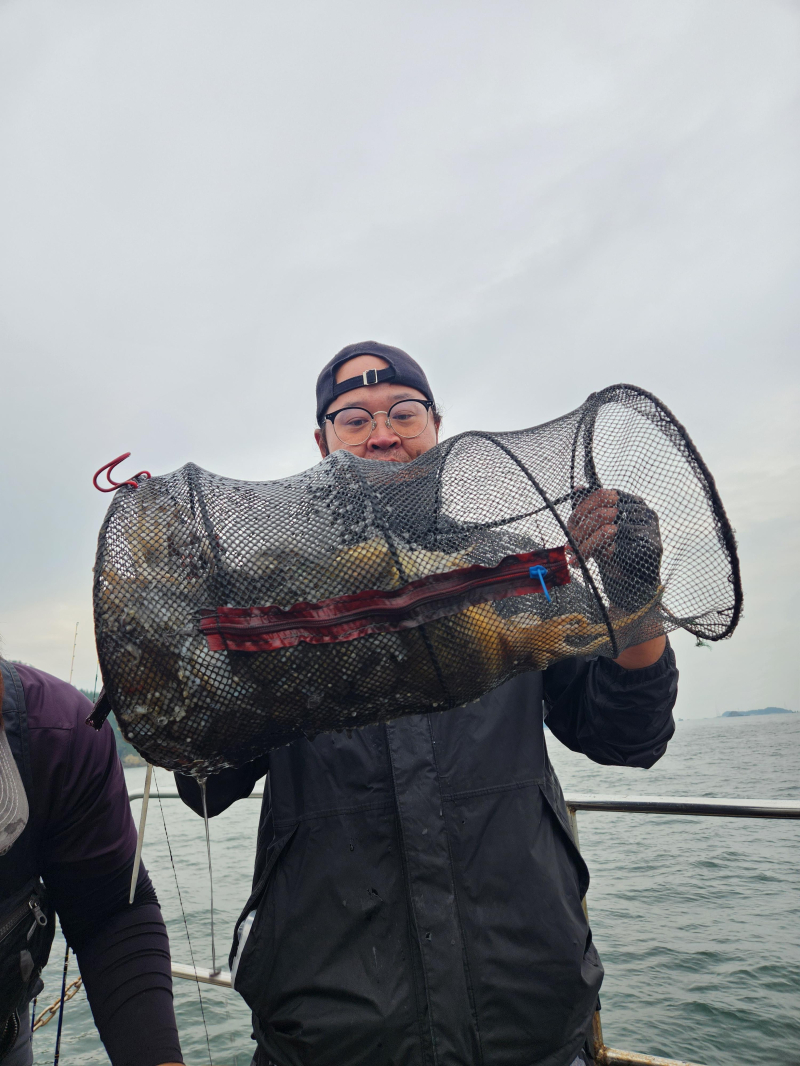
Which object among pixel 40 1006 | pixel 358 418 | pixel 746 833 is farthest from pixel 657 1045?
pixel 746 833

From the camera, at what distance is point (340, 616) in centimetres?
120

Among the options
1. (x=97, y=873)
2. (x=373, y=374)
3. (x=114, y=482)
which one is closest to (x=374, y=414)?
(x=373, y=374)

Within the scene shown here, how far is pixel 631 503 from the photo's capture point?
1465 mm

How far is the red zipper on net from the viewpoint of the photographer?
3.87 ft

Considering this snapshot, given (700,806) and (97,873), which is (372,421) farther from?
(700,806)

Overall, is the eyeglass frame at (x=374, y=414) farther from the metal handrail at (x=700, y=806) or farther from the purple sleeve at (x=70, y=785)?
the metal handrail at (x=700, y=806)

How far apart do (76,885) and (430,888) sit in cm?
107

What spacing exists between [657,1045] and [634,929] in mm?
3468

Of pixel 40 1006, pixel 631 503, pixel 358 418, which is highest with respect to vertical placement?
pixel 358 418

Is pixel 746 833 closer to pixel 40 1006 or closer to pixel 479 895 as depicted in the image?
pixel 40 1006

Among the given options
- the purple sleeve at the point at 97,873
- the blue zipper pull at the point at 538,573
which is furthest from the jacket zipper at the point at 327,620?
the purple sleeve at the point at 97,873

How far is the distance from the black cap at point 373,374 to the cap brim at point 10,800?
4.94 ft

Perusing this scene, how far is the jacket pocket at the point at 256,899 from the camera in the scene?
1.69 meters

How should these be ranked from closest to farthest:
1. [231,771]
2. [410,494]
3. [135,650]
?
[135,650] < [410,494] < [231,771]
